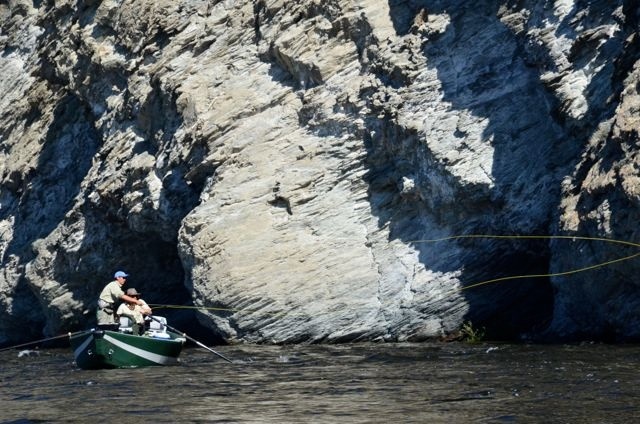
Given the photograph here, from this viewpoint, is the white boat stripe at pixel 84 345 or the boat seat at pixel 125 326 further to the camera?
the boat seat at pixel 125 326

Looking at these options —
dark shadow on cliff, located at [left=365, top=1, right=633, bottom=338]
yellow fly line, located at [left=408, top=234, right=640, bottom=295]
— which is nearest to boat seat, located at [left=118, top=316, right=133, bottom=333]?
dark shadow on cliff, located at [left=365, top=1, right=633, bottom=338]

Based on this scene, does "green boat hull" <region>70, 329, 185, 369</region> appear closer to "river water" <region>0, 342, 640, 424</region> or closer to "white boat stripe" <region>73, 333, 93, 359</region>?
"white boat stripe" <region>73, 333, 93, 359</region>

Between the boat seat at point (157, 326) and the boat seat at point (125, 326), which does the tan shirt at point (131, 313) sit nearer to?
the boat seat at point (125, 326)

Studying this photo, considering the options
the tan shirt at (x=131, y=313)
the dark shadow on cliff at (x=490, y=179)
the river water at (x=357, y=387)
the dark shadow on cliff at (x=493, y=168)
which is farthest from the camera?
the tan shirt at (x=131, y=313)

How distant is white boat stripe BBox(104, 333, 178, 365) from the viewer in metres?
24.5

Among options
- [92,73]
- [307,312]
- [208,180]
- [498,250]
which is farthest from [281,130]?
[92,73]

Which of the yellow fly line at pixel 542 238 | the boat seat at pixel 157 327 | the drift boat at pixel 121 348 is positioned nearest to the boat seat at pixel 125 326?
the drift boat at pixel 121 348

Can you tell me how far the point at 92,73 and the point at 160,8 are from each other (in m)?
3.60

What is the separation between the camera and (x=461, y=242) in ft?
85.4

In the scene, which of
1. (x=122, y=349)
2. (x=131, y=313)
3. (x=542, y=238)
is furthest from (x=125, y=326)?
(x=542, y=238)

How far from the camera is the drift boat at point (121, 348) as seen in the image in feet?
80.3

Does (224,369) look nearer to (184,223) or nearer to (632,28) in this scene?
(184,223)

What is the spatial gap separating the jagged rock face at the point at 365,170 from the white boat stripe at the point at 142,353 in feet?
9.62

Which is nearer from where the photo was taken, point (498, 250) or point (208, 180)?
point (498, 250)
